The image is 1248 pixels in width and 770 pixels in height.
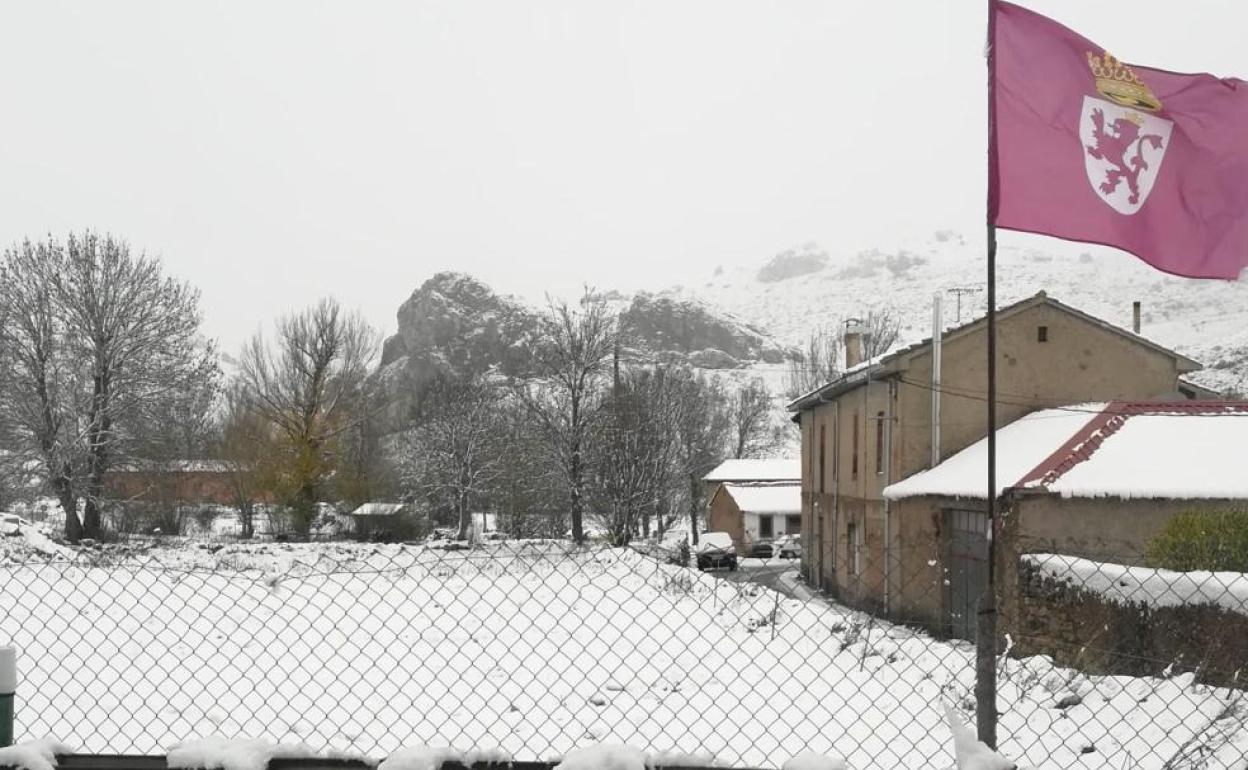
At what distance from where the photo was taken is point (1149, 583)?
8188 millimetres

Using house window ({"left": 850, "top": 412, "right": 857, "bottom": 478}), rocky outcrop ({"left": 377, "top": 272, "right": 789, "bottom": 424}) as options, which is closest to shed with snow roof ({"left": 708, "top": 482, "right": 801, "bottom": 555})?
house window ({"left": 850, "top": 412, "right": 857, "bottom": 478})

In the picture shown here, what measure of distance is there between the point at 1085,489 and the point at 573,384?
2901 centimetres

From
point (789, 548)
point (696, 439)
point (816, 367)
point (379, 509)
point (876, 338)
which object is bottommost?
point (789, 548)

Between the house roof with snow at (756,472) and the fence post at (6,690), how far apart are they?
173ft


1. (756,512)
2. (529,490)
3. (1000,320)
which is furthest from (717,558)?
(756,512)

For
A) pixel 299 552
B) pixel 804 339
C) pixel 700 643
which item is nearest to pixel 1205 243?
pixel 700 643

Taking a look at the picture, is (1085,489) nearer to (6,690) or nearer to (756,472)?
(6,690)

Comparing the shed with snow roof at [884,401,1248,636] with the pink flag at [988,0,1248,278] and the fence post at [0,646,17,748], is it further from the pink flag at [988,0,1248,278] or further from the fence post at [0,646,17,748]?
the fence post at [0,646,17,748]

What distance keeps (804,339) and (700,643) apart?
15711cm

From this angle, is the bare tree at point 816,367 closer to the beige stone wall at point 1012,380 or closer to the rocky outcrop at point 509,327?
the beige stone wall at point 1012,380

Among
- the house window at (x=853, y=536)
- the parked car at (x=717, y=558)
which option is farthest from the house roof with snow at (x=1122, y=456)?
the parked car at (x=717, y=558)

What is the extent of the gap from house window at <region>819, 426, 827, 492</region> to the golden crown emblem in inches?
1085

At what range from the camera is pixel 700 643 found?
11281mm

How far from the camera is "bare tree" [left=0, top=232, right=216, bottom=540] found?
32.5 metres
